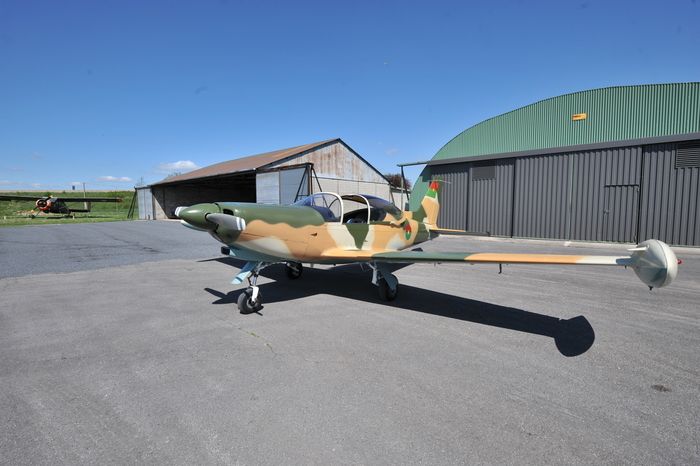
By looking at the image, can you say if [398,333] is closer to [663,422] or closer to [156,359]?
[663,422]

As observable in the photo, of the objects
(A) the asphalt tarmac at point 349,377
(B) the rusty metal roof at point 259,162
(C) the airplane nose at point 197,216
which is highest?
(B) the rusty metal roof at point 259,162

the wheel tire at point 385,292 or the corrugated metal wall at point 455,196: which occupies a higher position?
the corrugated metal wall at point 455,196

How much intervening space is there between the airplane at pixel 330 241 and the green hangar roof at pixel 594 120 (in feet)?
47.0

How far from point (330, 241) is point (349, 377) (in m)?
3.14

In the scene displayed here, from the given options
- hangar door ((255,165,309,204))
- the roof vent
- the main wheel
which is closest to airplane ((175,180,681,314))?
the main wheel

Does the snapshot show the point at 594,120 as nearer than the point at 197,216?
No

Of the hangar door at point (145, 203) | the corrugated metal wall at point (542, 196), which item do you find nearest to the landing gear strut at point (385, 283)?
the corrugated metal wall at point (542, 196)

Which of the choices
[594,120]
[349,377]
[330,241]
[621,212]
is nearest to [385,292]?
[330,241]

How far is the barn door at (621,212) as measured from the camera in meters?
14.6

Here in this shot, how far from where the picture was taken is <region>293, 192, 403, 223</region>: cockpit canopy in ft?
20.8

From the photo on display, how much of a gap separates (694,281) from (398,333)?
8.01m

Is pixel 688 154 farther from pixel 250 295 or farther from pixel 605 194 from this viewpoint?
pixel 250 295

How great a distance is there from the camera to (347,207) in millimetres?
6461

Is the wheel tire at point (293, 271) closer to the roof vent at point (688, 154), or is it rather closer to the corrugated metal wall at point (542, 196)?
the corrugated metal wall at point (542, 196)
